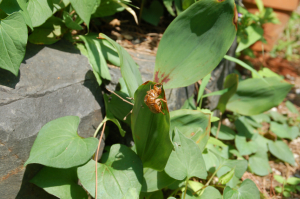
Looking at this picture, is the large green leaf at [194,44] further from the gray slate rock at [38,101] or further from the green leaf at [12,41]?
the green leaf at [12,41]

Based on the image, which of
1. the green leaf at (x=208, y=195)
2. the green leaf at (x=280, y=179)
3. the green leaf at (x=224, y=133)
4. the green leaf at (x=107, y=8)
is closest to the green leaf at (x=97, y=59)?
the green leaf at (x=107, y=8)

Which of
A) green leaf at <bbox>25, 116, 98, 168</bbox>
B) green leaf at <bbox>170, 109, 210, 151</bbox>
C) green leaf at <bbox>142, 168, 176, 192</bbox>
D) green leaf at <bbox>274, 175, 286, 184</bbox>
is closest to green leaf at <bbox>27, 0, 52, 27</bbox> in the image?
green leaf at <bbox>25, 116, 98, 168</bbox>

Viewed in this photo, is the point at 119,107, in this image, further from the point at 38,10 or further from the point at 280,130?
the point at 280,130

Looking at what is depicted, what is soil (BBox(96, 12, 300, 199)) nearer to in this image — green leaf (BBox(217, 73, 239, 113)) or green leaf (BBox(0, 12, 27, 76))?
green leaf (BBox(217, 73, 239, 113))

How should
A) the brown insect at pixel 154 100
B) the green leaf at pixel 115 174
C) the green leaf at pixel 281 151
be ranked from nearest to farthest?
the brown insect at pixel 154 100
the green leaf at pixel 115 174
the green leaf at pixel 281 151

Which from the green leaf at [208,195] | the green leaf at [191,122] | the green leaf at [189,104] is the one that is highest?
the green leaf at [191,122]

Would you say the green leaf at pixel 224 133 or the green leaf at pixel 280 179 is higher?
the green leaf at pixel 224 133

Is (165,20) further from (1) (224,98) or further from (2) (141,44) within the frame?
(1) (224,98)
